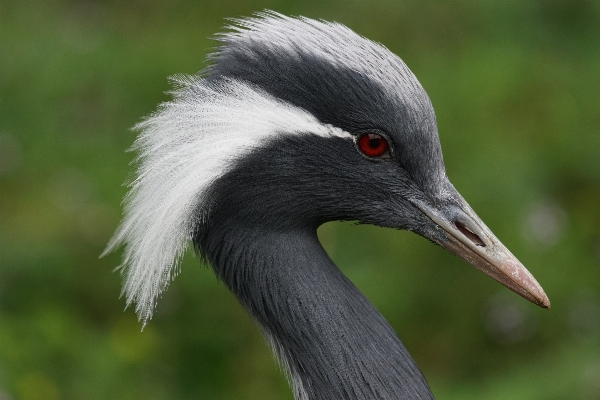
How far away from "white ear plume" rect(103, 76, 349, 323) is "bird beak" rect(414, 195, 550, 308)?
581mm

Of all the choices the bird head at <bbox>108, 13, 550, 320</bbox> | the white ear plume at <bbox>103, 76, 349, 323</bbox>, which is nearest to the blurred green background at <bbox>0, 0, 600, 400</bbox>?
the white ear plume at <bbox>103, 76, 349, 323</bbox>

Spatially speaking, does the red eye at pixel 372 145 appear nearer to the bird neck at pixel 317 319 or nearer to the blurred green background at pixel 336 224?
the bird neck at pixel 317 319

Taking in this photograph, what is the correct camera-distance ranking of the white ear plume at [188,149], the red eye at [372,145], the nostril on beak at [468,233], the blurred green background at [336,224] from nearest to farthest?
the white ear plume at [188,149] → the red eye at [372,145] → the nostril on beak at [468,233] → the blurred green background at [336,224]

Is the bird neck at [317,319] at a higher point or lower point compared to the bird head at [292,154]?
lower

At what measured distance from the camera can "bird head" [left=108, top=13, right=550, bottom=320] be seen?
3418mm

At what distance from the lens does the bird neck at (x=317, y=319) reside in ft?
11.6

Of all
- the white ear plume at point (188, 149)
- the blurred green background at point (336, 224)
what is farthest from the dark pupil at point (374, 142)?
the blurred green background at point (336, 224)

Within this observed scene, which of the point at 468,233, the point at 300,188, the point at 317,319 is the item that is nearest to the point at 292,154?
the point at 300,188

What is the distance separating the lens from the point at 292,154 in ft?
11.6

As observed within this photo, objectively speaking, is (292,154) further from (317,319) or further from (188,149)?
(317,319)

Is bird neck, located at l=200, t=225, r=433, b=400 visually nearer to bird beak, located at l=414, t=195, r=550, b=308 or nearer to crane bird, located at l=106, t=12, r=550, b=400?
crane bird, located at l=106, t=12, r=550, b=400

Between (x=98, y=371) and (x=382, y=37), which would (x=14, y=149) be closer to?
(x=98, y=371)

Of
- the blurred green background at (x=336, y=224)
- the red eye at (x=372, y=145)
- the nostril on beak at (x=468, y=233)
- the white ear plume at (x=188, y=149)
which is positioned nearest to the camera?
the white ear plume at (x=188, y=149)

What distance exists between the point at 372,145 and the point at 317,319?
744 millimetres
